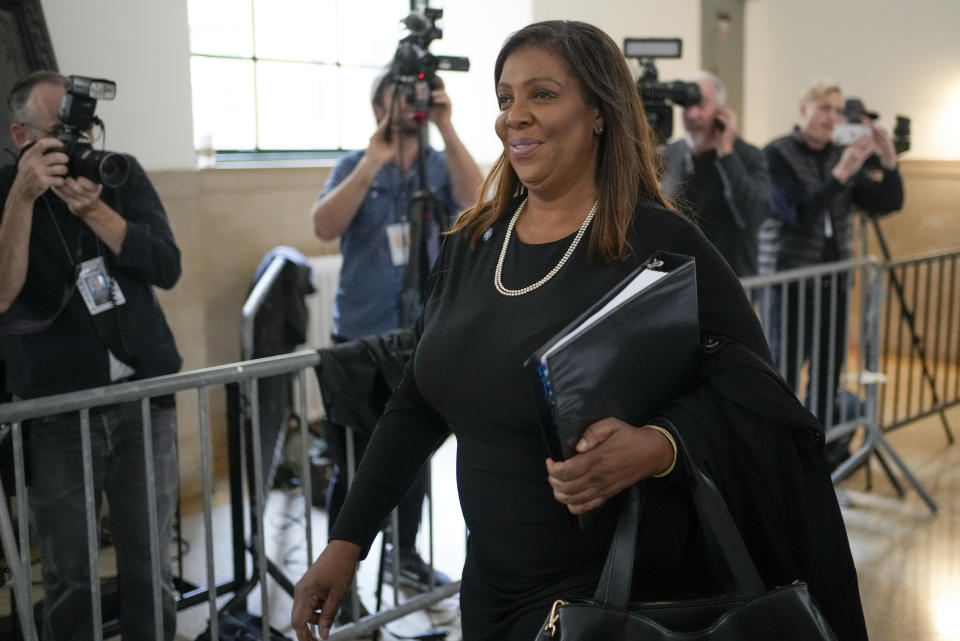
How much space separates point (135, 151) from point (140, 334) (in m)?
1.55

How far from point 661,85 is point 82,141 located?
7.58ft

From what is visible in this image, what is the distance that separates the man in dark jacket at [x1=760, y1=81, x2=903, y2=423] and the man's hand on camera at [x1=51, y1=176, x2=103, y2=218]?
313 cm

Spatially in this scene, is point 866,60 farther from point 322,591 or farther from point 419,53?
point 322,591

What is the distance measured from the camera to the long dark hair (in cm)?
139

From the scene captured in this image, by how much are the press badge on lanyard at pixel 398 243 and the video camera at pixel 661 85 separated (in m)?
0.95

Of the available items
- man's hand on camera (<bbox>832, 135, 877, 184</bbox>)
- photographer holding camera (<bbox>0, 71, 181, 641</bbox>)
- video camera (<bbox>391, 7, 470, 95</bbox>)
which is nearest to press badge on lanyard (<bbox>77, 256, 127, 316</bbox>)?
photographer holding camera (<bbox>0, 71, 181, 641</bbox>)

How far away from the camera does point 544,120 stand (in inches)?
55.1

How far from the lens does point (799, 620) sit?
3.81 feet

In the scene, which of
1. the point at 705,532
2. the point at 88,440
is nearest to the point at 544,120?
the point at 705,532

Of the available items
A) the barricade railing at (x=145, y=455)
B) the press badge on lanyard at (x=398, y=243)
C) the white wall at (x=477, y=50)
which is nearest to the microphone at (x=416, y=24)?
the press badge on lanyard at (x=398, y=243)

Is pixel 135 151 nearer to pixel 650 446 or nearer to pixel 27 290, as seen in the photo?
pixel 27 290

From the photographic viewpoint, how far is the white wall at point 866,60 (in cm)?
702

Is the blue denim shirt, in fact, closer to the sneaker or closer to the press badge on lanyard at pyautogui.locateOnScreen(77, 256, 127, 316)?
the sneaker

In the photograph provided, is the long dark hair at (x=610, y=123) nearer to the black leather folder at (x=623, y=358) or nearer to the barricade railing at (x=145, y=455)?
the black leather folder at (x=623, y=358)
